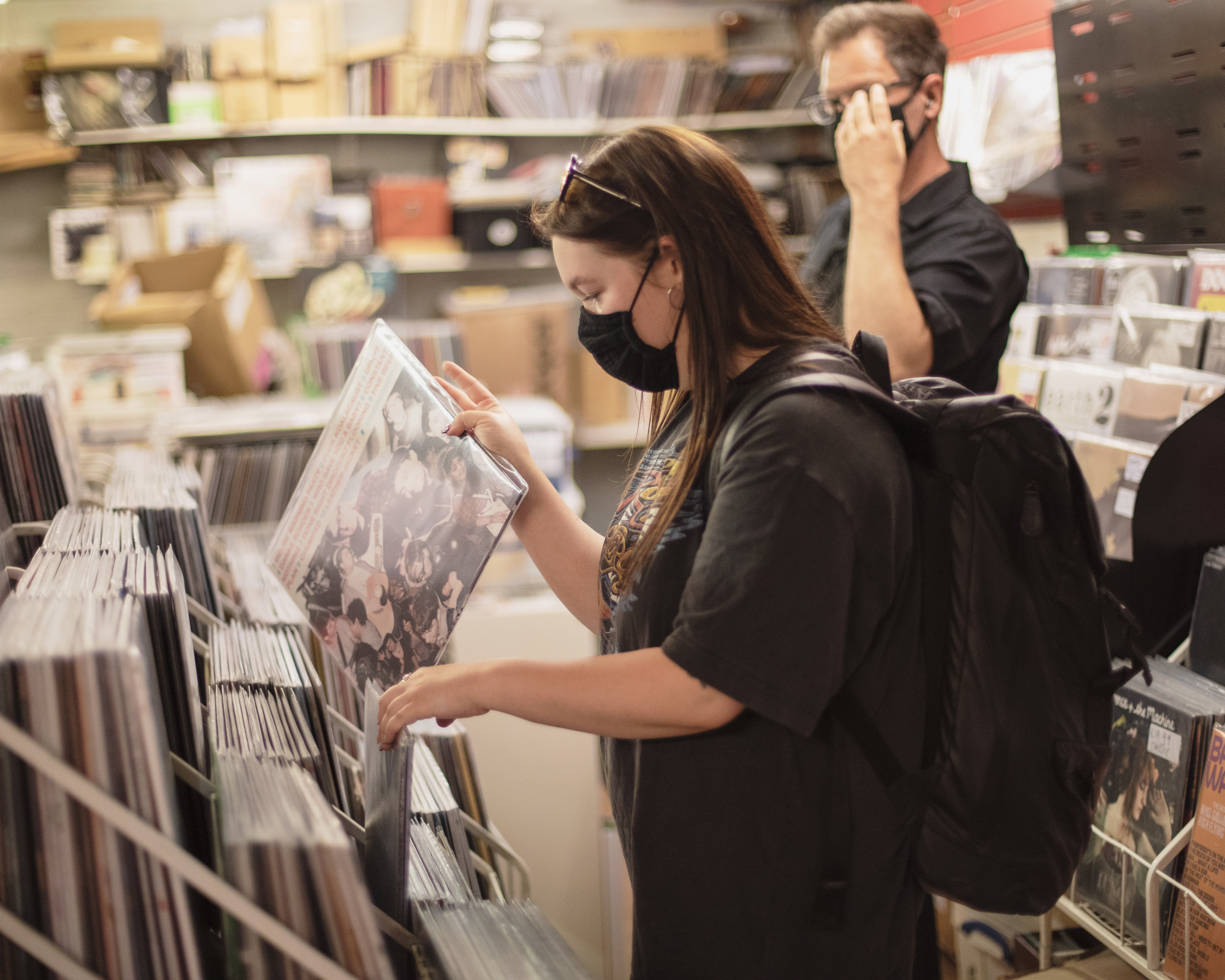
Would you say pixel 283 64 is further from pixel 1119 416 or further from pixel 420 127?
pixel 1119 416

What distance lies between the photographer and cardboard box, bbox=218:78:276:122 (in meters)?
4.10

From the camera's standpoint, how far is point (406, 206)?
14.2 ft

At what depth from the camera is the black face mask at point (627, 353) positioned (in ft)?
3.27

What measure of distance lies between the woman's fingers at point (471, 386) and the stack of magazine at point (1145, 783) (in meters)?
0.88

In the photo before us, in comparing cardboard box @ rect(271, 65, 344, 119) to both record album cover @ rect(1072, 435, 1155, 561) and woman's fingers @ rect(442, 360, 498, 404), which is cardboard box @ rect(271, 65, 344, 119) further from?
record album cover @ rect(1072, 435, 1155, 561)

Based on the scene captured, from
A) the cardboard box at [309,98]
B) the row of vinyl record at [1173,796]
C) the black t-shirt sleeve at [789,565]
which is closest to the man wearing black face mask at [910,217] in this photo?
the row of vinyl record at [1173,796]

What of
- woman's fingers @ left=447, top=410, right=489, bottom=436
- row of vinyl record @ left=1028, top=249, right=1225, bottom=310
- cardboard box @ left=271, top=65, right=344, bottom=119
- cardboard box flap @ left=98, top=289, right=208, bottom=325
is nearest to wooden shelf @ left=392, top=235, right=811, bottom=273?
cardboard box @ left=271, top=65, right=344, bottom=119

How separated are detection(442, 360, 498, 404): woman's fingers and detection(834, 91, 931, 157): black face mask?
93 centimetres

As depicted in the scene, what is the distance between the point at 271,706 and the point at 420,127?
3712 mm

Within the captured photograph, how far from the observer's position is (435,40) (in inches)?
169

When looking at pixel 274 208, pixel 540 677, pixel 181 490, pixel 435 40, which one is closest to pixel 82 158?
pixel 274 208

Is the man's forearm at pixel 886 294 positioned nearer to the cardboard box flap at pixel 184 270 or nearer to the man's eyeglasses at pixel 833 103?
the man's eyeglasses at pixel 833 103

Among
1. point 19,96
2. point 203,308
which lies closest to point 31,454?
point 203,308

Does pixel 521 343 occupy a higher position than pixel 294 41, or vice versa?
pixel 294 41
